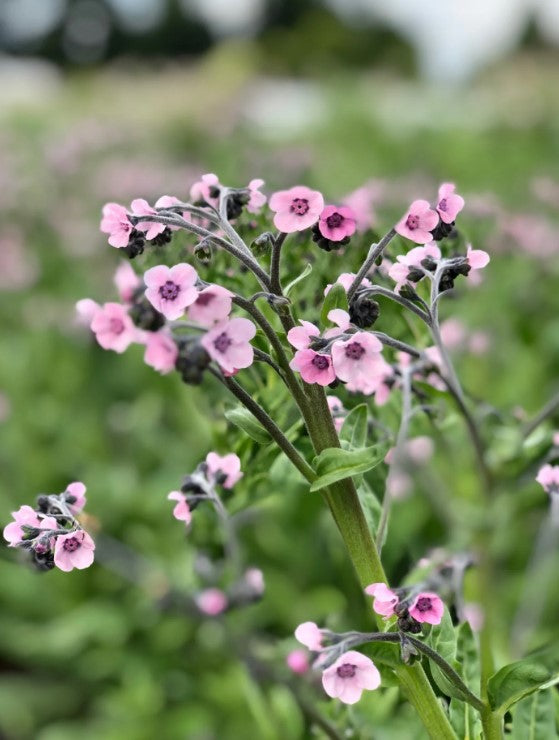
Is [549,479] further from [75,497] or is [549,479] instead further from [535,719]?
[75,497]

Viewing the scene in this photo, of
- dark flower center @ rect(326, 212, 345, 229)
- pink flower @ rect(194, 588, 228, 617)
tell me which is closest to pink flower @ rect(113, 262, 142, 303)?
dark flower center @ rect(326, 212, 345, 229)

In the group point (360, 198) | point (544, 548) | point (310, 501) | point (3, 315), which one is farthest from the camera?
point (3, 315)

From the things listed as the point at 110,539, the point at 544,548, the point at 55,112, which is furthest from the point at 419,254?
the point at 55,112

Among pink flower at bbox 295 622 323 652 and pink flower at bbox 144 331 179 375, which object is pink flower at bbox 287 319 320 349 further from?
pink flower at bbox 295 622 323 652

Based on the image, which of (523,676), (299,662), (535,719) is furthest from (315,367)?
(299,662)

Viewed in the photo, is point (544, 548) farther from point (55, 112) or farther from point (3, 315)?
point (55, 112)

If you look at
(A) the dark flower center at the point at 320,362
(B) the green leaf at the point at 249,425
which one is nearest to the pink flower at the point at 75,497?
(B) the green leaf at the point at 249,425

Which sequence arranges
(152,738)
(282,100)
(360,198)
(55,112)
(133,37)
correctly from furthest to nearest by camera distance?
(133,37)
(282,100)
(55,112)
(152,738)
(360,198)
